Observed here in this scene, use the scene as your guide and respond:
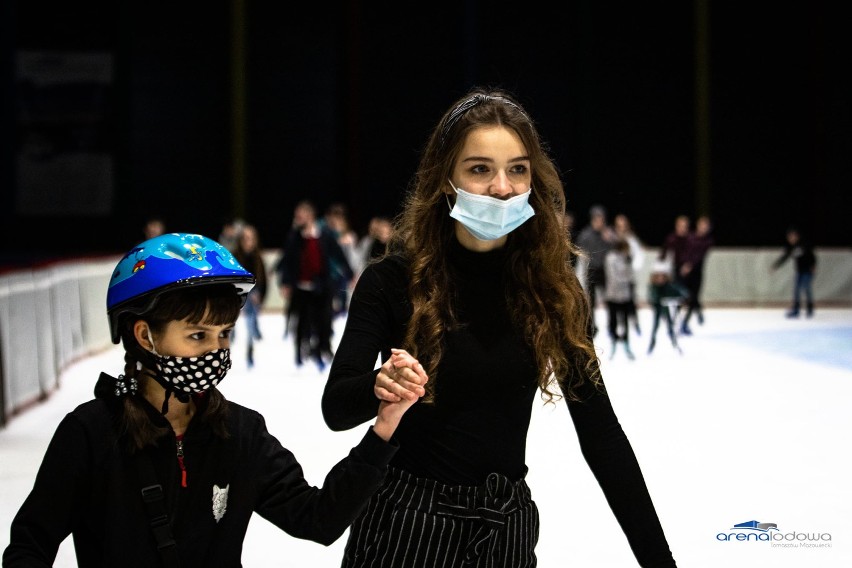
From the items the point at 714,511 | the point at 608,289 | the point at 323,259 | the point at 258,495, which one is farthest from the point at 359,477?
the point at 608,289

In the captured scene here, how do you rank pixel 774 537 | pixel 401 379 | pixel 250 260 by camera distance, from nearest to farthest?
pixel 401 379, pixel 774 537, pixel 250 260

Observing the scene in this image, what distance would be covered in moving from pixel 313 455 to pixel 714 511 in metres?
2.38

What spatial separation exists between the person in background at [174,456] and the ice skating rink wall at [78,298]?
6.61m

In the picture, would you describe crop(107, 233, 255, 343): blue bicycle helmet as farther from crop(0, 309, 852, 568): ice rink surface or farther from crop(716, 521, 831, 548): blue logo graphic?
crop(716, 521, 831, 548): blue logo graphic

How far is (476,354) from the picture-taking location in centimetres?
240

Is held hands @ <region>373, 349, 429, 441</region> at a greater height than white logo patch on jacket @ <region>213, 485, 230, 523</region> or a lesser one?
greater

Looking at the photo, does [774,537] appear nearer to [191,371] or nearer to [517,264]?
[517,264]

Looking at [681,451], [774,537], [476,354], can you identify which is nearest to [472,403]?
[476,354]

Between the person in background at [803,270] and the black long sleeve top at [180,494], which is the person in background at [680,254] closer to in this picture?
the person in background at [803,270]

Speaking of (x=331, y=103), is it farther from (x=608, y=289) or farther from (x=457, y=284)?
(x=457, y=284)

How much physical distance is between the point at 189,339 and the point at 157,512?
1.11 feet

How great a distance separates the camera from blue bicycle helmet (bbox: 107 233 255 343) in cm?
225

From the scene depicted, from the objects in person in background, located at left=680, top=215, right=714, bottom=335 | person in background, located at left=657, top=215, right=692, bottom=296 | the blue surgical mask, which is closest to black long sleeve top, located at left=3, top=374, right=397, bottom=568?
the blue surgical mask

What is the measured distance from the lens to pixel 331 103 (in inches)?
998
